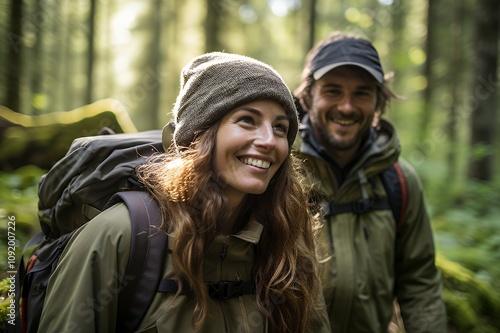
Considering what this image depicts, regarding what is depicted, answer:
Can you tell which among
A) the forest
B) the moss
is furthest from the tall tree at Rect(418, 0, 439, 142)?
the moss

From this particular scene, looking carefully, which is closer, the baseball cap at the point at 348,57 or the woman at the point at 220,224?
the woman at the point at 220,224

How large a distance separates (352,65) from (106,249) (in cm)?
252

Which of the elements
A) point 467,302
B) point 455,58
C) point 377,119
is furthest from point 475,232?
point 455,58

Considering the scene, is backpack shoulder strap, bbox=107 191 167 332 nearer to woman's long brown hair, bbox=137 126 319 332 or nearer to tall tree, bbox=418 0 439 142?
woman's long brown hair, bbox=137 126 319 332

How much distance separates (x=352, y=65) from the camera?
3.70 metres

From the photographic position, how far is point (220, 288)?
7.74ft

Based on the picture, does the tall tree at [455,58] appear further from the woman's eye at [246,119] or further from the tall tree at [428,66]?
the woman's eye at [246,119]

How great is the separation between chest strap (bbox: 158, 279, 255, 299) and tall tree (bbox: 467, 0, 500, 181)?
876cm

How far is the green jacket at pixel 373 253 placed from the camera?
3477mm

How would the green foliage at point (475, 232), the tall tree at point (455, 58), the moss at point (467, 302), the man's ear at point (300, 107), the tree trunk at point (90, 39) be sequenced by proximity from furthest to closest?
1. the tall tree at point (455, 58)
2. the tree trunk at point (90, 39)
3. the green foliage at point (475, 232)
4. the moss at point (467, 302)
5. the man's ear at point (300, 107)

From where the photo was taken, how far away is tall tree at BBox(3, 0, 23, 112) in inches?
256

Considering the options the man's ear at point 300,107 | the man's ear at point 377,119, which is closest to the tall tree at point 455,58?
the man's ear at point 377,119

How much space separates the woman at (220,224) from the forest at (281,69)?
4.10ft

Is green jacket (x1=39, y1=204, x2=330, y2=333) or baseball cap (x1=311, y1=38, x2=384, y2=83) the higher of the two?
baseball cap (x1=311, y1=38, x2=384, y2=83)
